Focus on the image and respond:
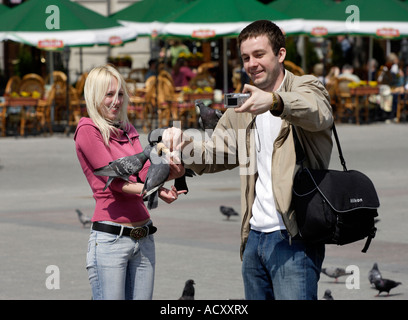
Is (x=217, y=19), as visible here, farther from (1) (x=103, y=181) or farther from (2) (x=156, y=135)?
(2) (x=156, y=135)

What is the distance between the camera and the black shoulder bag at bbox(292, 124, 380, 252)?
3982 mm

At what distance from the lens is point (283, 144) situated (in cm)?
404

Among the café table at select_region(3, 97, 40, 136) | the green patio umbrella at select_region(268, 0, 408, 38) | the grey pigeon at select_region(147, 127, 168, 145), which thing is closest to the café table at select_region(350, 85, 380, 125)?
the green patio umbrella at select_region(268, 0, 408, 38)

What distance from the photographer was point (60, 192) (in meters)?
14.0

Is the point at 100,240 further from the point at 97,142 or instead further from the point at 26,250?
the point at 26,250

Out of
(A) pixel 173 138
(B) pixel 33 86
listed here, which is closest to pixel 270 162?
(A) pixel 173 138

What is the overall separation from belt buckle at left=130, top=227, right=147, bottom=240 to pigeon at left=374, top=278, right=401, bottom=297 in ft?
10.9

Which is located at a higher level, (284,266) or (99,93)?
(99,93)

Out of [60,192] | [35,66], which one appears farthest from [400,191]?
A: [35,66]

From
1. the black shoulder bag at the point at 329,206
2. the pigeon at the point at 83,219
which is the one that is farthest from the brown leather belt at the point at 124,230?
the pigeon at the point at 83,219

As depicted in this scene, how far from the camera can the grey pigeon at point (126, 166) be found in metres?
4.15

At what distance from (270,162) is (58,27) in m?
17.2

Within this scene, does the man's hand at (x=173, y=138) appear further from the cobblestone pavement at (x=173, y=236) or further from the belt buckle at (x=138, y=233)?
the cobblestone pavement at (x=173, y=236)

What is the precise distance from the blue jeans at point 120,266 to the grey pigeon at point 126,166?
0.33m
